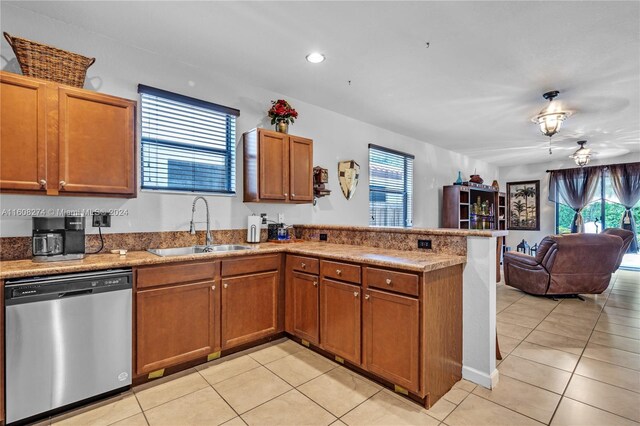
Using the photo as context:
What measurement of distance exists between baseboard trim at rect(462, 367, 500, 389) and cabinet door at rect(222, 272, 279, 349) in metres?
1.68

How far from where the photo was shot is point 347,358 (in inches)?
A: 96.8

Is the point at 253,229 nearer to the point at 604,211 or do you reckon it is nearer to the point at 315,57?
the point at 315,57

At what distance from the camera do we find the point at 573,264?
4469 millimetres

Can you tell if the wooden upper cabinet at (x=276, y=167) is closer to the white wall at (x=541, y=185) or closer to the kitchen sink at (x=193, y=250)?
the kitchen sink at (x=193, y=250)

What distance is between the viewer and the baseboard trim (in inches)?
89.5

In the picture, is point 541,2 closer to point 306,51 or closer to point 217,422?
point 306,51

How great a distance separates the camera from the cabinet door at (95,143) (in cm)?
219

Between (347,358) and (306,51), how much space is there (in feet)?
8.73

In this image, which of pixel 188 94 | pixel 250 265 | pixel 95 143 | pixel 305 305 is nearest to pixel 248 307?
pixel 250 265

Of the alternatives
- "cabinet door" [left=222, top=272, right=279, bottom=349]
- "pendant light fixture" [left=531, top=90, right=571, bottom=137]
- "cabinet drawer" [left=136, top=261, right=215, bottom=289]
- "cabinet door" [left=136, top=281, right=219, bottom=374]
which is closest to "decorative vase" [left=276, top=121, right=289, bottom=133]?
"cabinet door" [left=222, top=272, right=279, bottom=349]

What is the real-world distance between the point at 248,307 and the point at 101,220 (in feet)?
4.60

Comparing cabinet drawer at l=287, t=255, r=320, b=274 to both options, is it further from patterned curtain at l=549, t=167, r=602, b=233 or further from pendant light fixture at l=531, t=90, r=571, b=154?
patterned curtain at l=549, t=167, r=602, b=233

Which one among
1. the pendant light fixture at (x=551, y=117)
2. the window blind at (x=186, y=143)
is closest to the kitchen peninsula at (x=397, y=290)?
the window blind at (x=186, y=143)

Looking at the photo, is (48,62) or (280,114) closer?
(48,62)
